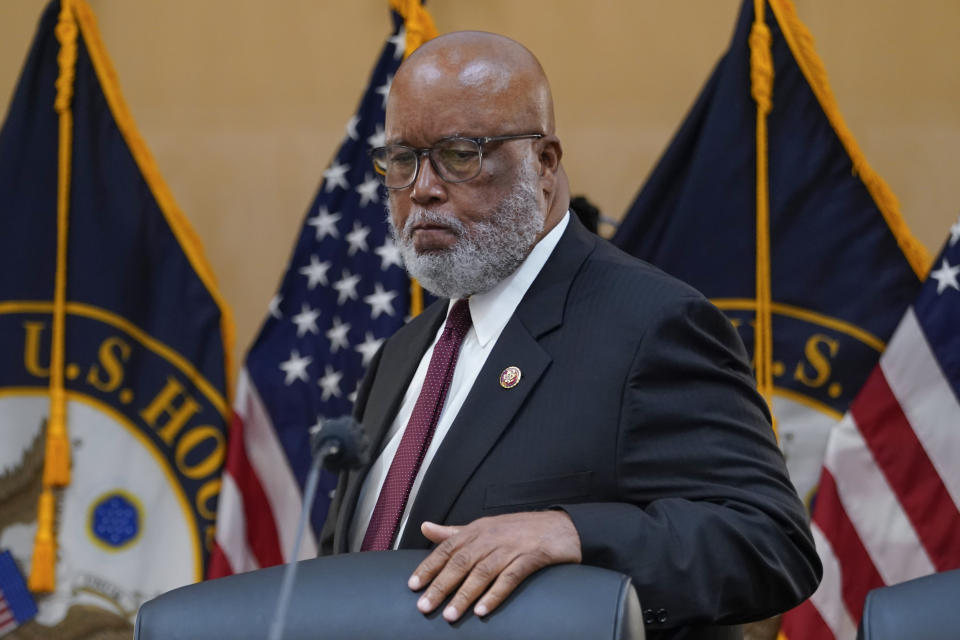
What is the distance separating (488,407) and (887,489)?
5.37ft

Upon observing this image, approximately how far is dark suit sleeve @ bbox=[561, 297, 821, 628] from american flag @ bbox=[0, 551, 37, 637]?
2302 millimetres

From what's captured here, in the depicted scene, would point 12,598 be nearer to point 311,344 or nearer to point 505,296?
point 311,344

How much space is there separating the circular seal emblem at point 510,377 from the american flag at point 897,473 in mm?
1544

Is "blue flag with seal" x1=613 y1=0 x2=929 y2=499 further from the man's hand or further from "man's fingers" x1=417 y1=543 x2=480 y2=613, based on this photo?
"man's fingers" x1=417 y1=543 x2=480 y2=613

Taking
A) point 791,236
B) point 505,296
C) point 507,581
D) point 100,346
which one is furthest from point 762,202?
point 507,581

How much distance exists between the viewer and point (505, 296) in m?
1.99

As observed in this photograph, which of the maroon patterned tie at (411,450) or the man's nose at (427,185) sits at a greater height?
the man's nose at (427,185)

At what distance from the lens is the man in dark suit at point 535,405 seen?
1537 mm

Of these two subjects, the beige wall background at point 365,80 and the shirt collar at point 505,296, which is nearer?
the shirt collar at point 505,296

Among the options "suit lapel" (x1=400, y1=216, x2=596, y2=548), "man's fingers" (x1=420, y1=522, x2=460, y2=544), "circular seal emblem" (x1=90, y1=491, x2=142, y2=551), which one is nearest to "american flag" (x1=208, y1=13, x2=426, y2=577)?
"circular seal emblem" (x1=90, y1=491, x2=142, y2=551)

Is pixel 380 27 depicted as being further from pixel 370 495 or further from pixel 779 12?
pixel 370 495

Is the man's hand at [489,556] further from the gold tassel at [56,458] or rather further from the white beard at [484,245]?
the gold tassel at [56,458]

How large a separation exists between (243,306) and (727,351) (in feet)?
7.53

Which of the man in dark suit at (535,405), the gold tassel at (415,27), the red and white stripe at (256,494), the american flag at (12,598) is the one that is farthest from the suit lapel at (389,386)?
the american flag at (12,598)
